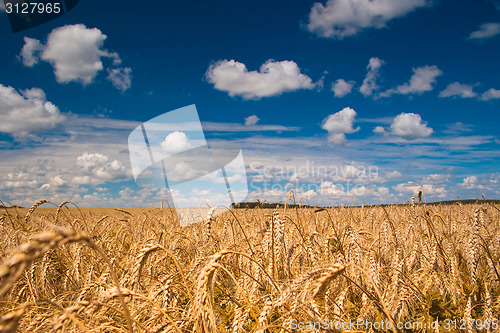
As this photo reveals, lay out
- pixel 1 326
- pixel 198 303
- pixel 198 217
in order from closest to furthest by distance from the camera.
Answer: pixel 1 326, pixel 198 303, pixel 198 217

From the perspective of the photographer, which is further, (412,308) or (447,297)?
(447,297)

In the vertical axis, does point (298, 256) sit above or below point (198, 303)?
below

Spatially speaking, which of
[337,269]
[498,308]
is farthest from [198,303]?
[498,308]

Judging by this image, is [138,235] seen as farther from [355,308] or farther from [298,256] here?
[355,308]

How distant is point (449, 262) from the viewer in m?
3.60

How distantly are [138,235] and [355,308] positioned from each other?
14.4ft

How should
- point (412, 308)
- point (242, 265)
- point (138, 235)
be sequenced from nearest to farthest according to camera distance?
1. point (412, 308)
2. point (242, 265)
3. point (138, 235)

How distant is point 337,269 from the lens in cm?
137

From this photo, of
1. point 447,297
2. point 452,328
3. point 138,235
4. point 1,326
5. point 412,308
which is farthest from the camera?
point 138,235

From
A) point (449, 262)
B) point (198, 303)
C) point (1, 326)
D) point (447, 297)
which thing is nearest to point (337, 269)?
point (198, 303)

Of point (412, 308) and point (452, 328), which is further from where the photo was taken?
point (412, 308)

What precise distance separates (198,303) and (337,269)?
67 centimetres

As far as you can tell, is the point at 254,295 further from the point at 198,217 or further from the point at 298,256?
the point at 198,217

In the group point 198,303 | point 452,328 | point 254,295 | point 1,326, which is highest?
point 1,326
